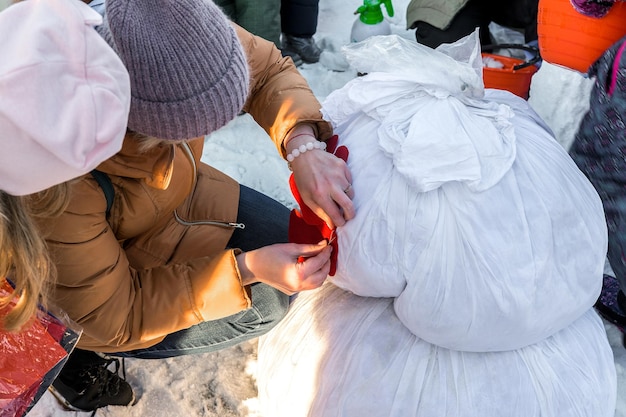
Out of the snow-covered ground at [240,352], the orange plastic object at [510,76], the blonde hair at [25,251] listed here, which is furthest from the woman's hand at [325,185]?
the orange plastic object at [510,76]

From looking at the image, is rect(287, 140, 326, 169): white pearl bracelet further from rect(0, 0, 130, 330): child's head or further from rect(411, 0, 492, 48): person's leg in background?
rect(411, 0, 492, 48): person's leg in background

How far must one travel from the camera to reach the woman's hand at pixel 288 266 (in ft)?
2.93

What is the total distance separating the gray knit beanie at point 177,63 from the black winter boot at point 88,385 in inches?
23.6

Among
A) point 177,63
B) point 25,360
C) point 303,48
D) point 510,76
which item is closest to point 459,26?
point 510,76

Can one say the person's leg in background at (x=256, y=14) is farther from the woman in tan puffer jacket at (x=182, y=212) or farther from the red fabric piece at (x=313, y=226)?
the red fabric piece at (x=313, y=226)

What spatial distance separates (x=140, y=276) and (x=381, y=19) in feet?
4.51

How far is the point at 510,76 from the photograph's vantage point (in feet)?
5.41

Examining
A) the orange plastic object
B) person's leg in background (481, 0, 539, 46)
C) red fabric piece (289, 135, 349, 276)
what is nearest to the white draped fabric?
red fabric piece (289, 135, 349, 276)

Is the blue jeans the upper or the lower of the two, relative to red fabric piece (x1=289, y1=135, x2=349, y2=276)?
lower

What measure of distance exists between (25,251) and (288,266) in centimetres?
37

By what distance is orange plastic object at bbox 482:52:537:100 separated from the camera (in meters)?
1.64

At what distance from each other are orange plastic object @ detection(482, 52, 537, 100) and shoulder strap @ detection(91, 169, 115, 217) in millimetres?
1140

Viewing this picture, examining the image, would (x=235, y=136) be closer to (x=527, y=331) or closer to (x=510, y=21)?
(x=510, y=21)

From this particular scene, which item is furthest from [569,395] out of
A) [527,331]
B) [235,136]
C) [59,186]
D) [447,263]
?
[235,136]
